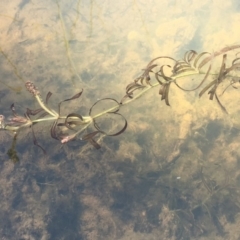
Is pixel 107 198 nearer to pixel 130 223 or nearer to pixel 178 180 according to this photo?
pixel 130 223

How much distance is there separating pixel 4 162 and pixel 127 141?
107cm

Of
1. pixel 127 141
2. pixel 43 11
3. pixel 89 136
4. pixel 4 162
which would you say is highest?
pixel 43 11

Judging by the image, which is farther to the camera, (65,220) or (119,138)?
(119,138)

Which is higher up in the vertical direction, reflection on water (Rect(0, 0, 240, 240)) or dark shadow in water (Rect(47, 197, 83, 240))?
reflection on water (Rect(0, 0, 240, 240))

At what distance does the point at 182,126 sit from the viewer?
2.78m

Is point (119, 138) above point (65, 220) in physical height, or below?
above

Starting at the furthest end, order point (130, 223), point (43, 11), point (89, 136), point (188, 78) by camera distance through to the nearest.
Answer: point (43, 11) → point (188, 78) → point (130, 223) → point (89, 136)

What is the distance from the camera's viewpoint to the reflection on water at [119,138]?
8.27 ft

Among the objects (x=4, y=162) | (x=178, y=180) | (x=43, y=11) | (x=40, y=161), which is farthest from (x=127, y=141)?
(x=43, y=11)

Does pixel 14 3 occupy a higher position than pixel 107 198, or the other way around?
pixel 14 3

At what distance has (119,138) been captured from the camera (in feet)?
8.95

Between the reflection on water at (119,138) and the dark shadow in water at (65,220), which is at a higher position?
the reflection on water at (119,138)

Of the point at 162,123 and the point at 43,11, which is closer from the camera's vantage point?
the point at 162,123

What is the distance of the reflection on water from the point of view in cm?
252
